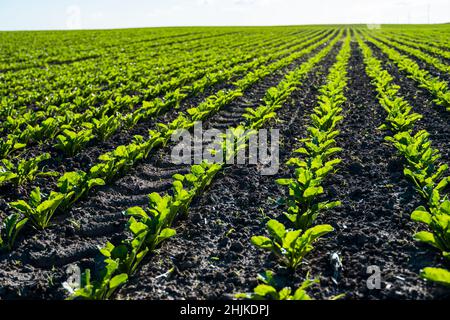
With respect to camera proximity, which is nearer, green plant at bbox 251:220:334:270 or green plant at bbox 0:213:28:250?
green plant at bbox 251:220:334:270

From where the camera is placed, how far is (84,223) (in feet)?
14.7

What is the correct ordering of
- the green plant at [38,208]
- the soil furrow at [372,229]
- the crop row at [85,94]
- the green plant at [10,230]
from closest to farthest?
1. the soil furrow at [372,229]
2. the green plant at [10,230]
3. the green plant at [38,208]
4. the crop row at [85,94]

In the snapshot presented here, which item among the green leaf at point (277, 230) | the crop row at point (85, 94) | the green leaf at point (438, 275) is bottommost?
the green leaf at point (438, 275)

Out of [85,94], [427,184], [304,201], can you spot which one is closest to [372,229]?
[304,201]

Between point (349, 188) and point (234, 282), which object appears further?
point (349, 188)

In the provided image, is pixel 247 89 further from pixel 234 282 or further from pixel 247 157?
pixel 234 282

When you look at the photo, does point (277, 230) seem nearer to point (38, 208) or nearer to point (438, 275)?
point (438, 275)

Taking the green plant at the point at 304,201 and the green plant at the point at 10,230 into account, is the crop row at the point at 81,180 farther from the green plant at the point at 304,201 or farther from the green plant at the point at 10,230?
the green plant at the point at 304,201

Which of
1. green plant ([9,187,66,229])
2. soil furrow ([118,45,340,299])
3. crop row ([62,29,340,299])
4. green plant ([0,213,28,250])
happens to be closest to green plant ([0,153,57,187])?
green plant ([9,187,66,229])

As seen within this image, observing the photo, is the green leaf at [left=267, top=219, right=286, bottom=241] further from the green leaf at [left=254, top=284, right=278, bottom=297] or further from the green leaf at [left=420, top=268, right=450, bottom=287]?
the green leaf at [left=420, top=268, right=450, bottom=287]

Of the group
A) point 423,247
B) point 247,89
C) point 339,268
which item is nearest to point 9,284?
point 339,268

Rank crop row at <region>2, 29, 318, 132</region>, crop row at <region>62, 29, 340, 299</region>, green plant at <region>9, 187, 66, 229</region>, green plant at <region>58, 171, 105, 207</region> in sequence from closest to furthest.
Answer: crop row at <region>62, 29, 340, 299</region> → green plant at <region>9, 187, 66, 229</region> → green plant at <region>58, 171, 105, 207</region> → crop row at <region>2, 29, 318, 132</region>

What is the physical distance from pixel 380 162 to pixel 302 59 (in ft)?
47.5

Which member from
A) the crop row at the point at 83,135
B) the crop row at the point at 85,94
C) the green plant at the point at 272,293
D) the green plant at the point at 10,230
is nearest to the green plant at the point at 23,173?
the crop row at the point at 83,135
